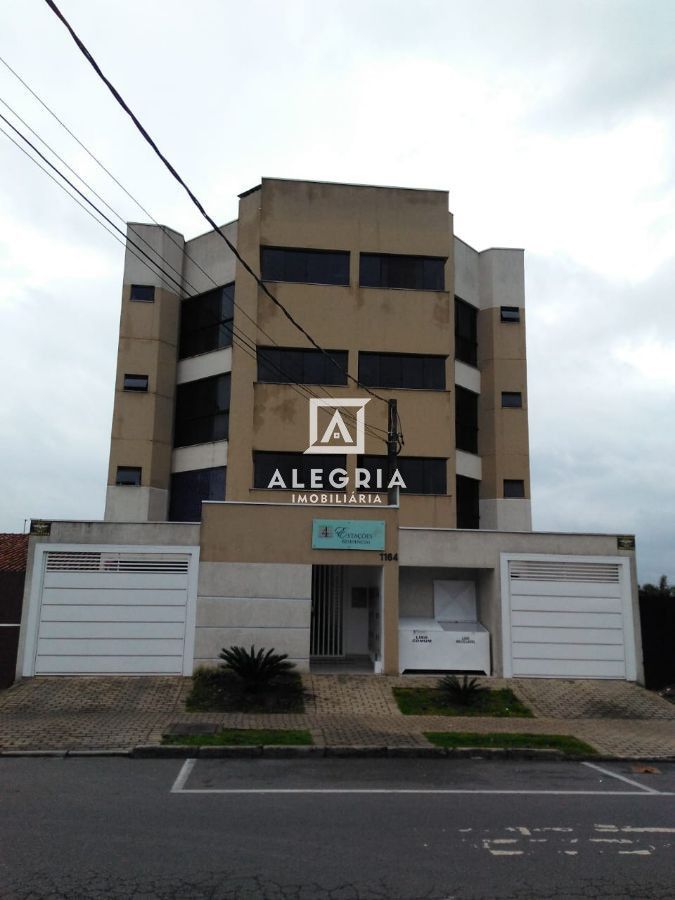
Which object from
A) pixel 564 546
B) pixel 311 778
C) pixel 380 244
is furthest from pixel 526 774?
pixel 380 244

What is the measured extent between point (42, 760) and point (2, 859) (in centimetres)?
475

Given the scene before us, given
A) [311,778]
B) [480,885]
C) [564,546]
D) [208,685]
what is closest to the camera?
[480,885]

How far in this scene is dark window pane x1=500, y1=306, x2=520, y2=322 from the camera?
2623cm

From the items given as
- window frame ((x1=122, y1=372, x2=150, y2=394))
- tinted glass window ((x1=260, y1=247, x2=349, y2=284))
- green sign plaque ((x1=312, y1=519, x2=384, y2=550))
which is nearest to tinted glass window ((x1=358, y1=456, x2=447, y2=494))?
green sign plaque ((x1=312, y1=519, x2=384, y2=550))

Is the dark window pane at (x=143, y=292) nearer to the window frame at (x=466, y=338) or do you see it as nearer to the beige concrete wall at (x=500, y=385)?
the window frame at (x=466, y=338)

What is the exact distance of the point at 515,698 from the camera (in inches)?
615

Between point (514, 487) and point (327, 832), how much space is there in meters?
19.6

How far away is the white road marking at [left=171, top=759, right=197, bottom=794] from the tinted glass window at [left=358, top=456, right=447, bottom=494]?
42.9 ft

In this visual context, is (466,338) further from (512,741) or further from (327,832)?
(327,832)

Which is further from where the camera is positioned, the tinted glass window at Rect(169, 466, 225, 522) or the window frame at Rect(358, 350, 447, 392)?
the tinted glass window at Rect(169, 466, 225, 522)

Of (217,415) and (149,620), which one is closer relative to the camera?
(149,620)

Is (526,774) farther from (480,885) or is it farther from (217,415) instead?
(217,415)

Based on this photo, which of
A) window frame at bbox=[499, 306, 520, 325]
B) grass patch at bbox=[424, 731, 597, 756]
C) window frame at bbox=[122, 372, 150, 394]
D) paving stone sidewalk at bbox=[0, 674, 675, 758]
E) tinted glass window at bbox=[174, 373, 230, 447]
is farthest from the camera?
window frame at bbox=[499, 306, 520, 325]

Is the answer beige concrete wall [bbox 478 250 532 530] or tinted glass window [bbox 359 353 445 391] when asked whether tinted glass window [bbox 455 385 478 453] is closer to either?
beige concrete wall [bbox 478 250 532 530]
